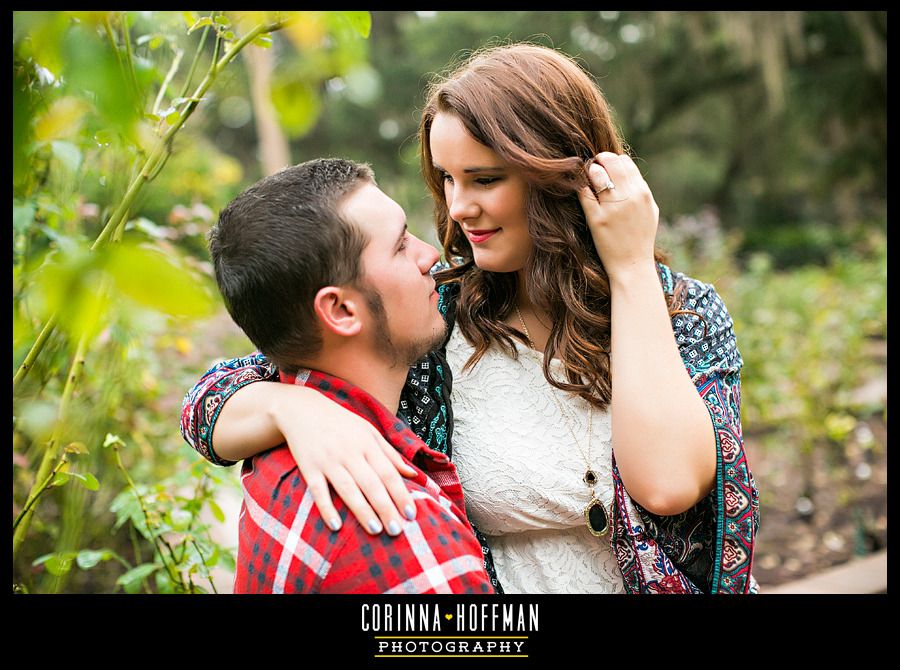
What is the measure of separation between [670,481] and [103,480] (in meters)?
2.01

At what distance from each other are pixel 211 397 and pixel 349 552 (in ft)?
1.77

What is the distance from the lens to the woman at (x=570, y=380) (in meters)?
1.48

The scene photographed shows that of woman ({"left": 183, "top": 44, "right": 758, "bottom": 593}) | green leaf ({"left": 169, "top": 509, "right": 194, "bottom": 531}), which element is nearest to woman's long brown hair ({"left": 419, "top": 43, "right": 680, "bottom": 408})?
woman ({"left": 183, "top": 44, "right": 758, "bottom": 593})

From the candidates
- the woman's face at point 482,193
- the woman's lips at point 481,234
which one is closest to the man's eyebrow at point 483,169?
the woman's face at point 482,193

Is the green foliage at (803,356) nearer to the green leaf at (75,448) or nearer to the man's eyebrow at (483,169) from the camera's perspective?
the man's eyebrow at (483,169)

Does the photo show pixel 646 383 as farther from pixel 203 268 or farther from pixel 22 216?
pixel 203 268

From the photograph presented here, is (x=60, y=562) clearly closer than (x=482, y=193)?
No

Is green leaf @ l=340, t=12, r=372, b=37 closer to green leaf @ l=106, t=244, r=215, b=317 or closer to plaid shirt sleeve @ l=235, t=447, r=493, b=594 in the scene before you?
plaid shirt sleeve @ l=235, t=447, r=493, b=594

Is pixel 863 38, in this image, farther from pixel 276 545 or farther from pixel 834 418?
pixel 276 545

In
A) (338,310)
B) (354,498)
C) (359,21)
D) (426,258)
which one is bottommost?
Answer: (354,498)

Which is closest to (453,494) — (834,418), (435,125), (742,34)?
(435,125)

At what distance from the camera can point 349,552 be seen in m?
1.19

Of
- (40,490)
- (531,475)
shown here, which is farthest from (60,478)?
(531,475)
